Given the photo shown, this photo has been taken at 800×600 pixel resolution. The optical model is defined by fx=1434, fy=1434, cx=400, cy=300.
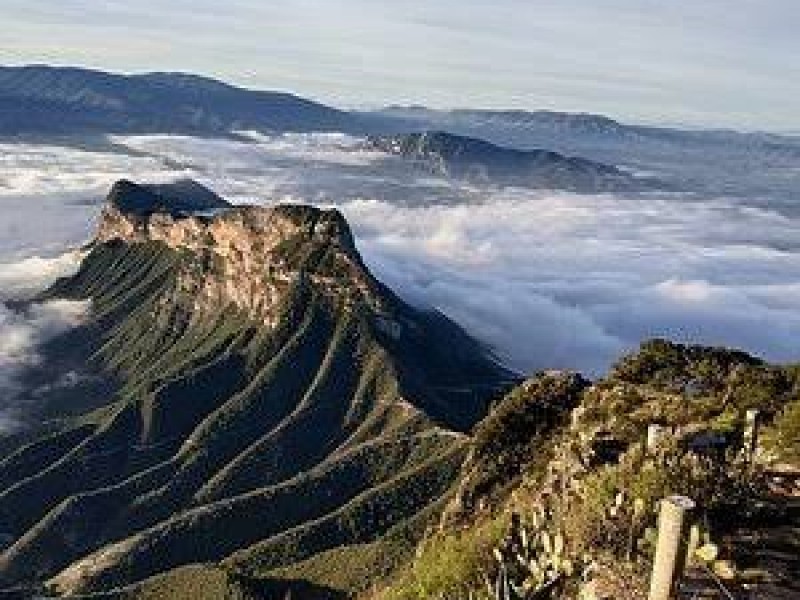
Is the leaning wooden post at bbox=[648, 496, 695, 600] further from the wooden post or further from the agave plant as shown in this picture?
the wooden post

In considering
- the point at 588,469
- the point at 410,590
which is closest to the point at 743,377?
the point at 588,469

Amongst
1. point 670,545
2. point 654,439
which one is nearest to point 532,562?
point 654,439

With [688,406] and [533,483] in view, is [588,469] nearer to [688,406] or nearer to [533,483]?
[533,483]

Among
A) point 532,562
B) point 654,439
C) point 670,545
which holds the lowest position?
point 532,562

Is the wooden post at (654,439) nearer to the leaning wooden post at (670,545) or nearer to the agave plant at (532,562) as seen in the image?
the agave plant at (532,562)

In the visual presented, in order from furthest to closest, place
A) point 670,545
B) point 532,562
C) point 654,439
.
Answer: point 654,439, point 532,562, point 670,545

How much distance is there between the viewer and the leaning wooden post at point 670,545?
2816 cm

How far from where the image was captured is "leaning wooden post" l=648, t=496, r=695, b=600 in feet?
92.4

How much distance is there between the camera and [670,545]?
28969mm

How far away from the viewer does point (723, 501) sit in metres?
40.9

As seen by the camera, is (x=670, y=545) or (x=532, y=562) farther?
(x=532, y=562)

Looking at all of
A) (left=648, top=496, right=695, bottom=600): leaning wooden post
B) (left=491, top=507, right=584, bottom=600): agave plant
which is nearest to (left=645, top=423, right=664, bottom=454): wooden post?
(left=491, top=507, right=584, bottom=600): agave plant

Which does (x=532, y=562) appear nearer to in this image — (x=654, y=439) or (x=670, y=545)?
(x=654, y=439)

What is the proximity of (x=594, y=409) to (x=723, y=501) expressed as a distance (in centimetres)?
5881
